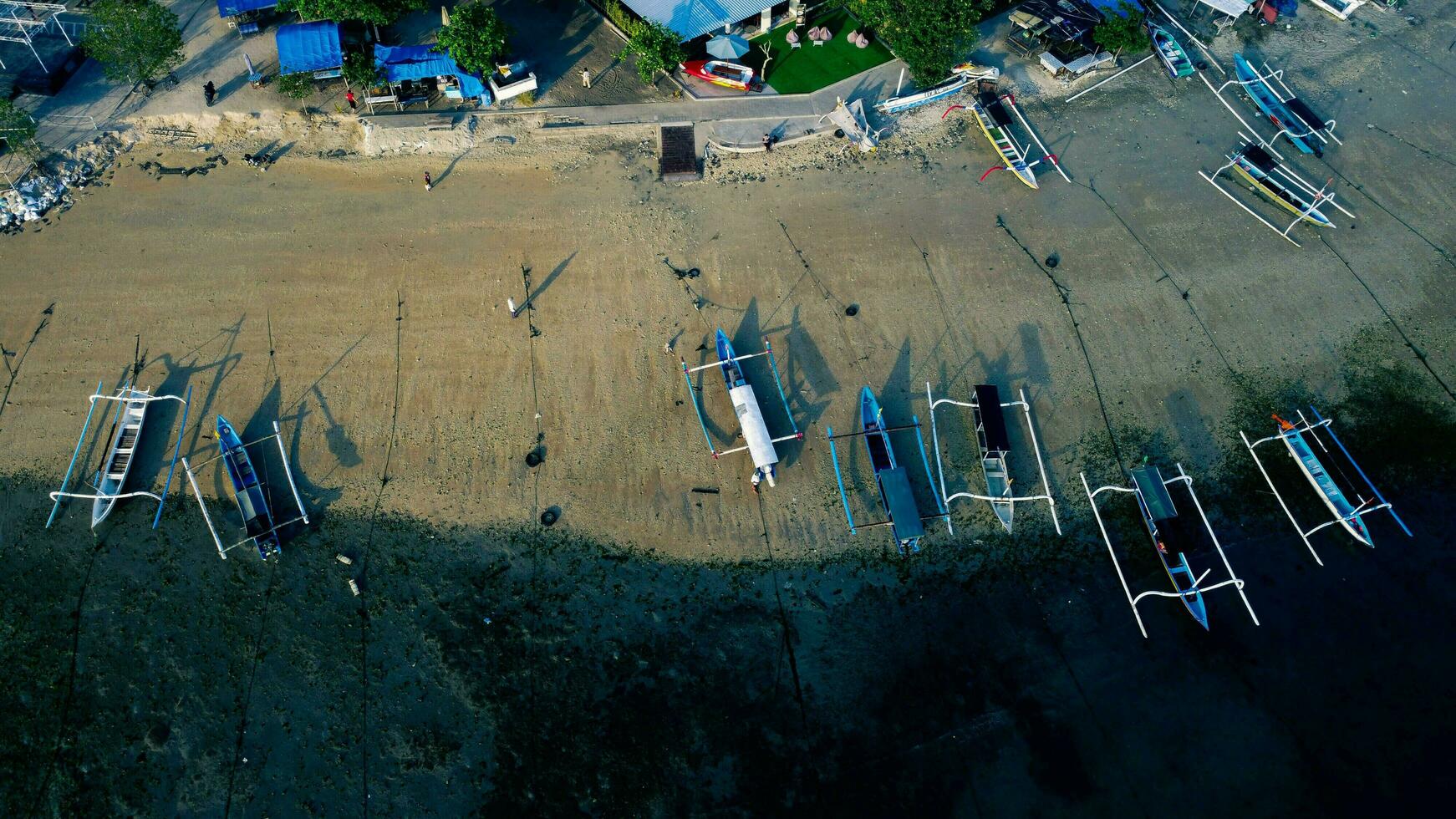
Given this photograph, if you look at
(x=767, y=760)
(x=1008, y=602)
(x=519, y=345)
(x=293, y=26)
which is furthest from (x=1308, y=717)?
(x=293, y=26)

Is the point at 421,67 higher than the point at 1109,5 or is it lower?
lower

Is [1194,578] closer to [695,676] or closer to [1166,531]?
[1166,531]

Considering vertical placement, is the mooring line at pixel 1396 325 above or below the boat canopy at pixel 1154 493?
above

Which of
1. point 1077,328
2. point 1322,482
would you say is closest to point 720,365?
point 1077,328

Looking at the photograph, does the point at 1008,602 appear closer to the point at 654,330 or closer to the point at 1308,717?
the point at 1308,717

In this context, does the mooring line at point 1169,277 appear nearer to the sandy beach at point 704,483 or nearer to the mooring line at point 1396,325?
the sandy beach at point 704,483

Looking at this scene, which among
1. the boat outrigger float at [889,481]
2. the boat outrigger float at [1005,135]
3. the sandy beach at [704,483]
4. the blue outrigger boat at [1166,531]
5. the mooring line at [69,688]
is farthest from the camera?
the boat outrigger float at [1005,135]

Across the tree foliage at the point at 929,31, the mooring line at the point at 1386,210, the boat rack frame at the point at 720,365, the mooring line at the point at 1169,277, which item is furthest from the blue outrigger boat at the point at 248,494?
the mooring line at the point at 1386,210

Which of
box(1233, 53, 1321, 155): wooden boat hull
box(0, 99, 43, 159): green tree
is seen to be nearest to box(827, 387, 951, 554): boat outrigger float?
box(1233, 53, 1321, 155): wooden boat hull

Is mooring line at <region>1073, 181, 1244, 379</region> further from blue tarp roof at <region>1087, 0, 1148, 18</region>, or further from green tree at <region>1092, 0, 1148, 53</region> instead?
blue tarp roof at <region>1087, 0, 1148, 18</region>
